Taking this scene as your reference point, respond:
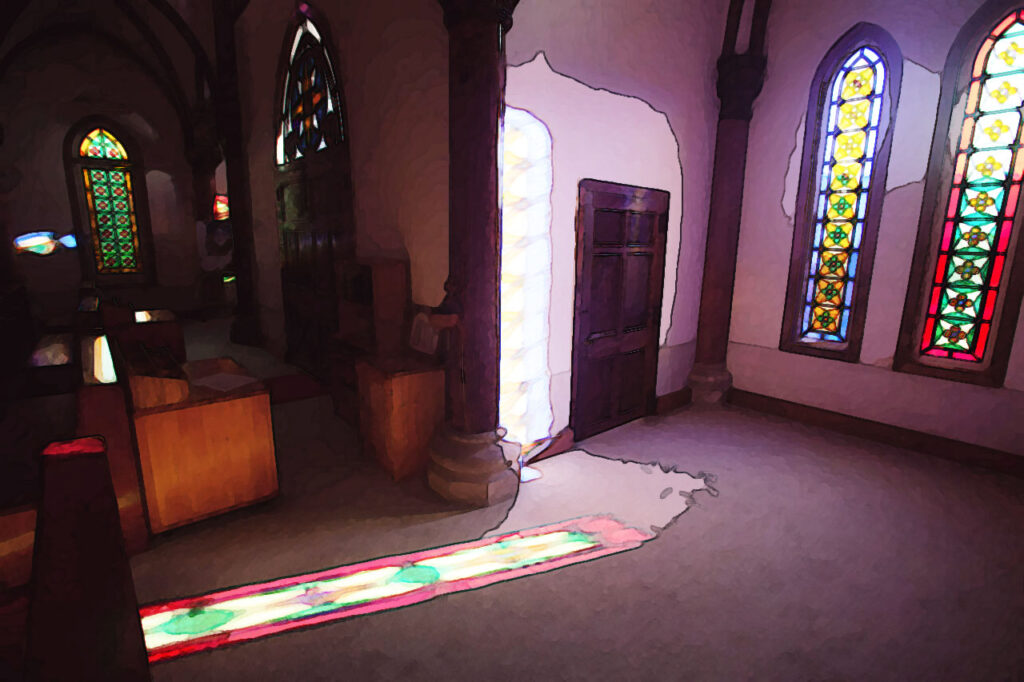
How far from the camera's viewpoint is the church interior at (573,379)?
7.44 ft

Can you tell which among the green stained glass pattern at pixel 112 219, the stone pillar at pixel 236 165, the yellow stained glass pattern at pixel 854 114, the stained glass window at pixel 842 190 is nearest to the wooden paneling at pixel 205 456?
the stone pillar at pixel 236 165

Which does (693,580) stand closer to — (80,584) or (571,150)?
(80,584)

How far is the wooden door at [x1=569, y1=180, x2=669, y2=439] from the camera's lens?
4.03 m

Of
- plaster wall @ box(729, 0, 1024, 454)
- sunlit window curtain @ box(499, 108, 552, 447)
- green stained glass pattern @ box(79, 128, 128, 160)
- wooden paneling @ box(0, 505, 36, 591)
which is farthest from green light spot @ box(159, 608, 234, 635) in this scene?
green stained glass pattern @ box(79, 128, 128, 160)

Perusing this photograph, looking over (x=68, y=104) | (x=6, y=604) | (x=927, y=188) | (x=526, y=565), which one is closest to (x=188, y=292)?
(x=68, y=104)

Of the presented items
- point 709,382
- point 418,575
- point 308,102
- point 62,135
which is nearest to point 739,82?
point 709,382

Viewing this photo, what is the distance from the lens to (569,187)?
378 centimetres

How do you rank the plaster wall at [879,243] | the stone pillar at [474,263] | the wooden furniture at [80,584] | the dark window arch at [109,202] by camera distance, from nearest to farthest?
the wooden furniture at [80,584] → the stone pillar at [474,263] → the plaster wall at [879,243] → the dark window arch at [109,202]

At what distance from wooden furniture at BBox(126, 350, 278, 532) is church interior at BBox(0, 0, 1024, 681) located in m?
0.02

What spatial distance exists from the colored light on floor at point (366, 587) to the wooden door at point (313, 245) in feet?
9.13

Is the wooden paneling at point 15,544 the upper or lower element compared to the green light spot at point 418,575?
upper

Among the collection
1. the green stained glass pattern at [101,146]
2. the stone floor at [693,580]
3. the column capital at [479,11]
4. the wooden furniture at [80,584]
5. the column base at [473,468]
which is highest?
the green stained glass pattern at [101,146]

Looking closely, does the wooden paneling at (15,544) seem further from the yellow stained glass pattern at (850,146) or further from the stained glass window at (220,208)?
the stained glass window at (220,208)

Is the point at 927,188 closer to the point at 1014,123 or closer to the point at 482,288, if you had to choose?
the point at 1014,123
